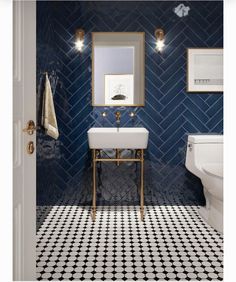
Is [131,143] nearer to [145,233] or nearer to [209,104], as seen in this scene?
[145,233]

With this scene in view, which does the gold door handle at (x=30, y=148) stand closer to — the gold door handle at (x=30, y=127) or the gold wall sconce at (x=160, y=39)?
the gold door handle at (x=30, y=127)

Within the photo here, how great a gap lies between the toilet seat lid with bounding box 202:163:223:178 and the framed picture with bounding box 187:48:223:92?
3.02ft

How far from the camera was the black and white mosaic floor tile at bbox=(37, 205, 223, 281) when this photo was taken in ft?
7.03

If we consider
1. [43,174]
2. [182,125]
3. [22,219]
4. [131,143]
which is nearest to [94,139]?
[131,143]

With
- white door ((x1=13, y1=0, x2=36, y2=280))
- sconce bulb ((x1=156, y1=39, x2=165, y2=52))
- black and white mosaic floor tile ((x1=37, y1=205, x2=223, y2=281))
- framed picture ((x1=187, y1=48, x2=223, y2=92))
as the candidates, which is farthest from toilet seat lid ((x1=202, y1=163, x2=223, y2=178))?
white door ((x1=13, y1=0, x2=36, y2=280))

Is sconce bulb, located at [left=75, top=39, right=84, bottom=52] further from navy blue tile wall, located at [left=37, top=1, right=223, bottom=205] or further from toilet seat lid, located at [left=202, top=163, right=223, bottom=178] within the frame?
toilet seat lid, located at [left=202, top=163, right=223, bottom=178]

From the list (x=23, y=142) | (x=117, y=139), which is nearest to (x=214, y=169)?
(x=117, y=139)

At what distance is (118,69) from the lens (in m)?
3.65

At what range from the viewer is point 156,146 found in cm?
371

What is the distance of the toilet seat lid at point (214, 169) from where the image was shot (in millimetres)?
2830

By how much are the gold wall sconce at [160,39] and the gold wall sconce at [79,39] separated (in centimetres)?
80

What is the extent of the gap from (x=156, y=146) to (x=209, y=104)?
0.74 m

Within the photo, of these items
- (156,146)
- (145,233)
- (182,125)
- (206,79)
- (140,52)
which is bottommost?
(145,233)

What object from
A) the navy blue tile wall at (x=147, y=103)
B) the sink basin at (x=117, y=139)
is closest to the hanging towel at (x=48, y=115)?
the sink basin at (x=117, y=139)
